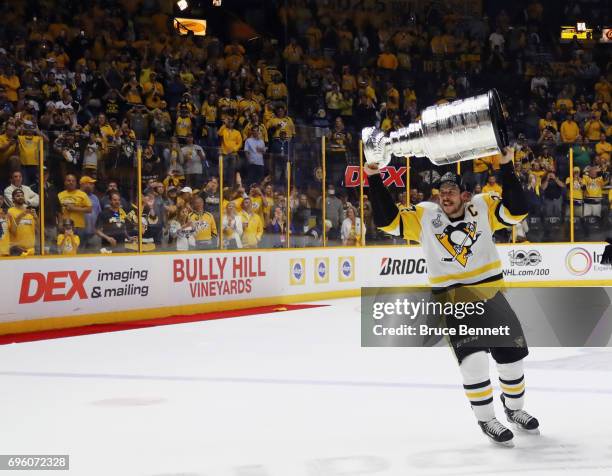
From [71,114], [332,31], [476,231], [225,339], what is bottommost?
[225,339]

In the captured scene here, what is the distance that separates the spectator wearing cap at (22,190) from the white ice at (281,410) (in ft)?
5.93

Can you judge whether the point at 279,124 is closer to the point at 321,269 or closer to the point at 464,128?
the point at 321,269

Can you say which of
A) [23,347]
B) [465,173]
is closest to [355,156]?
[465,173]

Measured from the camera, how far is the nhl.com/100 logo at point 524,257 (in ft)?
52.7

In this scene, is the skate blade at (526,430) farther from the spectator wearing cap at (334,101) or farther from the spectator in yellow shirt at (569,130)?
the spectator in yellow shirt at (569,130)

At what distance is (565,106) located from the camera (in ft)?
68.2

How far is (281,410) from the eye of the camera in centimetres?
571

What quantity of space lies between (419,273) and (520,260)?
188 cm

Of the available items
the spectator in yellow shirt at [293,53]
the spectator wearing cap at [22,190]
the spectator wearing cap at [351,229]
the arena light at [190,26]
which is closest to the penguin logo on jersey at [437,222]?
the spectator wearing cap at [22,190]

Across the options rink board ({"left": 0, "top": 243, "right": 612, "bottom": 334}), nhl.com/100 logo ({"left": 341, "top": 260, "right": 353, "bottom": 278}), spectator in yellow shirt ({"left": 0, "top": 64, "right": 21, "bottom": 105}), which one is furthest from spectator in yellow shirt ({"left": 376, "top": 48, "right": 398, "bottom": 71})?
spectator in yellow shirt ({"left": 0, "top": 64, "right": 21, "bottom": 105})

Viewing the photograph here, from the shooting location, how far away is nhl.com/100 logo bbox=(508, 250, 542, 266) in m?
16.1

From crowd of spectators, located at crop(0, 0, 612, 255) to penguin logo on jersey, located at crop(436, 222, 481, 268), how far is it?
656 cm

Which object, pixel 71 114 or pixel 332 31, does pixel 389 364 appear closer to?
pixel 71 114

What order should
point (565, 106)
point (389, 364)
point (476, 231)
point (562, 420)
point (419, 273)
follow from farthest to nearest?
1. point (565, 106)
2. point (419, 273)
3. point (389, 364)
4. point (562, 420)
5. point (476, 231)
